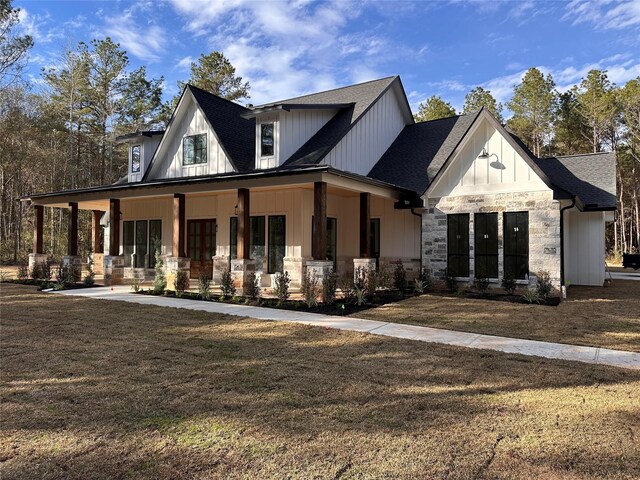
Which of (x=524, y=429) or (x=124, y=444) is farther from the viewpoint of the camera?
(x=524, y=429)

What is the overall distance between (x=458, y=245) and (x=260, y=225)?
6.26 metres

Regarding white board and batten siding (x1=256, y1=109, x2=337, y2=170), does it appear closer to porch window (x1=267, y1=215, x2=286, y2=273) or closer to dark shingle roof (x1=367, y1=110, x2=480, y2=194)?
porch window (x1=267, y1=215, x2=286, y2=273)

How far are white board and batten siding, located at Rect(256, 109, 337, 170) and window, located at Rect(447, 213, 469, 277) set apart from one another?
18.5 feet

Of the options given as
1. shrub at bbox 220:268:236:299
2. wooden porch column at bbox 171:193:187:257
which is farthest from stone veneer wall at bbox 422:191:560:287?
wooden porch column at bbox 171:193:187:257

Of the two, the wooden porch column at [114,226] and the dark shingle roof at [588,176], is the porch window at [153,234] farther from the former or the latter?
the dark shingle roof at [588,176]

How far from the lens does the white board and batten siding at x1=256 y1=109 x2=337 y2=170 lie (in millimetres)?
13742

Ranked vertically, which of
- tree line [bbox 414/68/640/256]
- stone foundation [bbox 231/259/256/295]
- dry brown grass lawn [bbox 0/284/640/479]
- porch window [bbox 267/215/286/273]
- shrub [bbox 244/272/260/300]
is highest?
tree line [bbox 414/68/640/256]

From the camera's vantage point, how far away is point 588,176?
15242 millimetres

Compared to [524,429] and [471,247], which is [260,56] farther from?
[524,429]

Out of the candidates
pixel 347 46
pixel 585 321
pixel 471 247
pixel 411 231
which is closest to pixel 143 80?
pixel 347 46

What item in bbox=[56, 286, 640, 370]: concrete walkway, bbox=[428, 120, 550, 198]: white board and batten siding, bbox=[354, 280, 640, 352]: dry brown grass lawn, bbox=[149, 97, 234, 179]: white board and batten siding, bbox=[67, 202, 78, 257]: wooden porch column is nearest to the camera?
bbox=[56, 286, 640, 370]: concrete walkway

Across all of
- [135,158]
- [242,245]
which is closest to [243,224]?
[242,245]

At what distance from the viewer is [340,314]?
8820 millimetres

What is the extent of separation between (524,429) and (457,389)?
97cm
